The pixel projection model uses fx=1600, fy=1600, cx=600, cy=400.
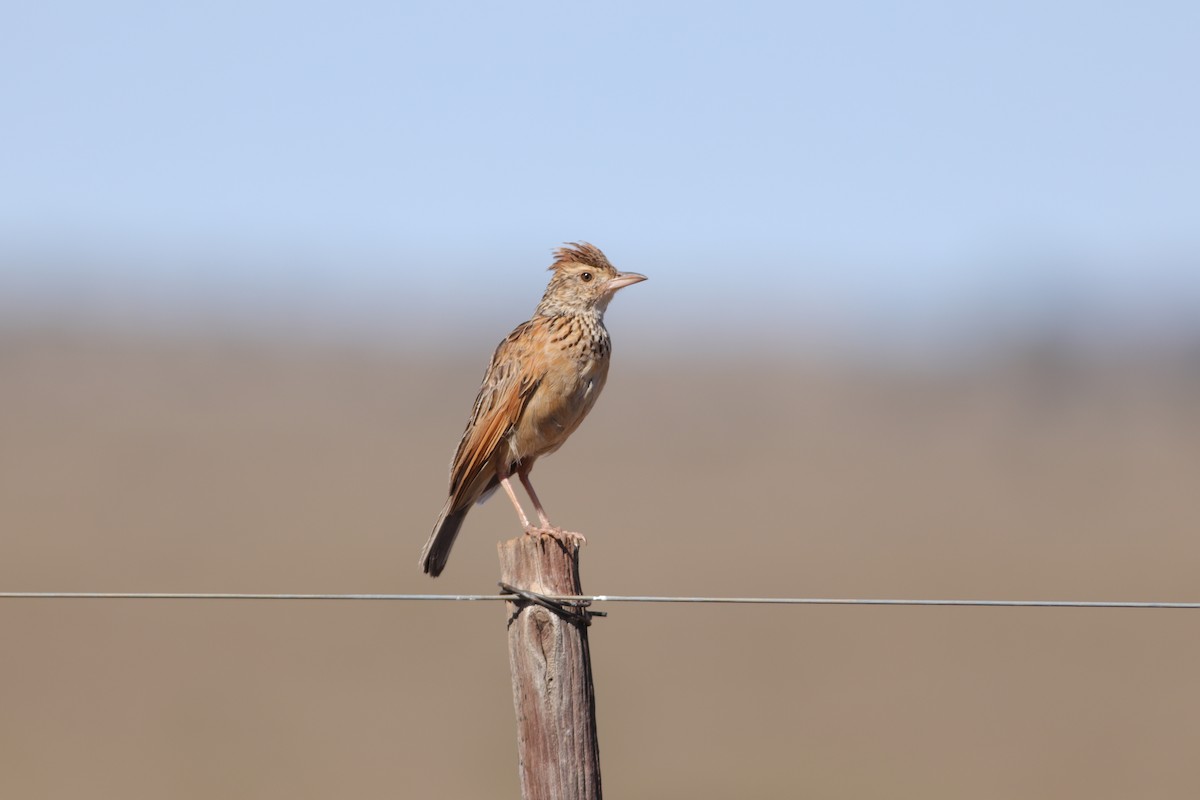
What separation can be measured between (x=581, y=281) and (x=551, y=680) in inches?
131

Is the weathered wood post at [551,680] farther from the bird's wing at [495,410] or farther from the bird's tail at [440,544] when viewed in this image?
the bird's wing at [495,410]

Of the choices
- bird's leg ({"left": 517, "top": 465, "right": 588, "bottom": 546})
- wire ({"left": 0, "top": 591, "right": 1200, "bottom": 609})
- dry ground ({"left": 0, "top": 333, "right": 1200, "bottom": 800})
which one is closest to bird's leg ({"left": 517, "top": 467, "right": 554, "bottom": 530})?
bird's leg ({"left": 517, "top": 465, "right": 588, "bottom": 546})

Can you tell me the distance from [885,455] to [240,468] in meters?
19.3

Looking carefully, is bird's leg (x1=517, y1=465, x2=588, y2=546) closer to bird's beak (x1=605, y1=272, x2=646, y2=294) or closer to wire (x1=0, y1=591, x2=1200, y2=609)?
wire (x1=0, y1=591, x2=1200, y2=609)

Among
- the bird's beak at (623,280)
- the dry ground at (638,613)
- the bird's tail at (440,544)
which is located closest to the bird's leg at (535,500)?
the bird's tail at (440,544)

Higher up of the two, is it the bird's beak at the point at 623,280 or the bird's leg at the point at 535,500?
the bird's beak at the point at 623,280

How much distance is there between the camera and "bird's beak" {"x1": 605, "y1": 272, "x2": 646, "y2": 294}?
311 inches

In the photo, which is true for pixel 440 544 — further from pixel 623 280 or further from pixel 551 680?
pixel 551 680

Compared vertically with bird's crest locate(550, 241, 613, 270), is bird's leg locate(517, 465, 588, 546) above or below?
below

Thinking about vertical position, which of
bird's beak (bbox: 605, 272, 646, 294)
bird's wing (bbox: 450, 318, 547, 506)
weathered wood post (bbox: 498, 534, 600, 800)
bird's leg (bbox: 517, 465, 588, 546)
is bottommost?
weathered wood post (bbox: 498, 534, 600, 800)

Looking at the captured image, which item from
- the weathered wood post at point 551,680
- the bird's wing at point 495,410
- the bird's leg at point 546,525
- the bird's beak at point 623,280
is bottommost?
the weathered wood post at point 551,680

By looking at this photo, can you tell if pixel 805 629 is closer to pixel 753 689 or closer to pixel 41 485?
pixel 753 689

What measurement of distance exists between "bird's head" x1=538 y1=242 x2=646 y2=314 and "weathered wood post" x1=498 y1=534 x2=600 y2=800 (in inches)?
111

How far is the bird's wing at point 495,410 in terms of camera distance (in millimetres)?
7359
